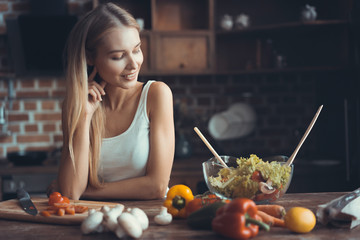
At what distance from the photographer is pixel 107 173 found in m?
1.67

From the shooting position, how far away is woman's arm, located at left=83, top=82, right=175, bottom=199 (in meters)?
1.45

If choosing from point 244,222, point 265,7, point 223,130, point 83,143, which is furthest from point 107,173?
point 265,7

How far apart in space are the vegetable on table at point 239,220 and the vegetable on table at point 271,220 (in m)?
0.08

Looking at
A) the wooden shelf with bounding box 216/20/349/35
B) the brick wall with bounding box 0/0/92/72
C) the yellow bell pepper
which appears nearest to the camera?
the yellow bell pepper

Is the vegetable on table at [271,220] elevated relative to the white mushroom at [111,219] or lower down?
lower down

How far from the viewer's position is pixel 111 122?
173 centimetres

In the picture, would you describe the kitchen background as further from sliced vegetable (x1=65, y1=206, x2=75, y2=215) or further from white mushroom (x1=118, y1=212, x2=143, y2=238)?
white mushroom (x1=118, y1=212, x2=143, y2=238)

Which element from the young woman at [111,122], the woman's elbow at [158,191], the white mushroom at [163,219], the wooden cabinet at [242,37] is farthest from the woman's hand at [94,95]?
the wooden cabinet at [242,37]

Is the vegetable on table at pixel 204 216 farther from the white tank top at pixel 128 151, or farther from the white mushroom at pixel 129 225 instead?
the white tank top at pixel 128 151

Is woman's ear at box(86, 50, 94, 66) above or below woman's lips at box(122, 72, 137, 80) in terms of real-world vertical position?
above

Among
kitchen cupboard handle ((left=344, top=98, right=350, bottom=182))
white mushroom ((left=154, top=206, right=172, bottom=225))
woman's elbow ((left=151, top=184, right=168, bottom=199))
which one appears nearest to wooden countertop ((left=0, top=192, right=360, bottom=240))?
white mushroom ((left=154, top=206, right=172, bottom=225))

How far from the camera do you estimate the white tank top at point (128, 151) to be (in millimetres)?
1643

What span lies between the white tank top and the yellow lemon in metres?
0.79

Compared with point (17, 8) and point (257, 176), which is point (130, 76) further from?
point (17, 8)
